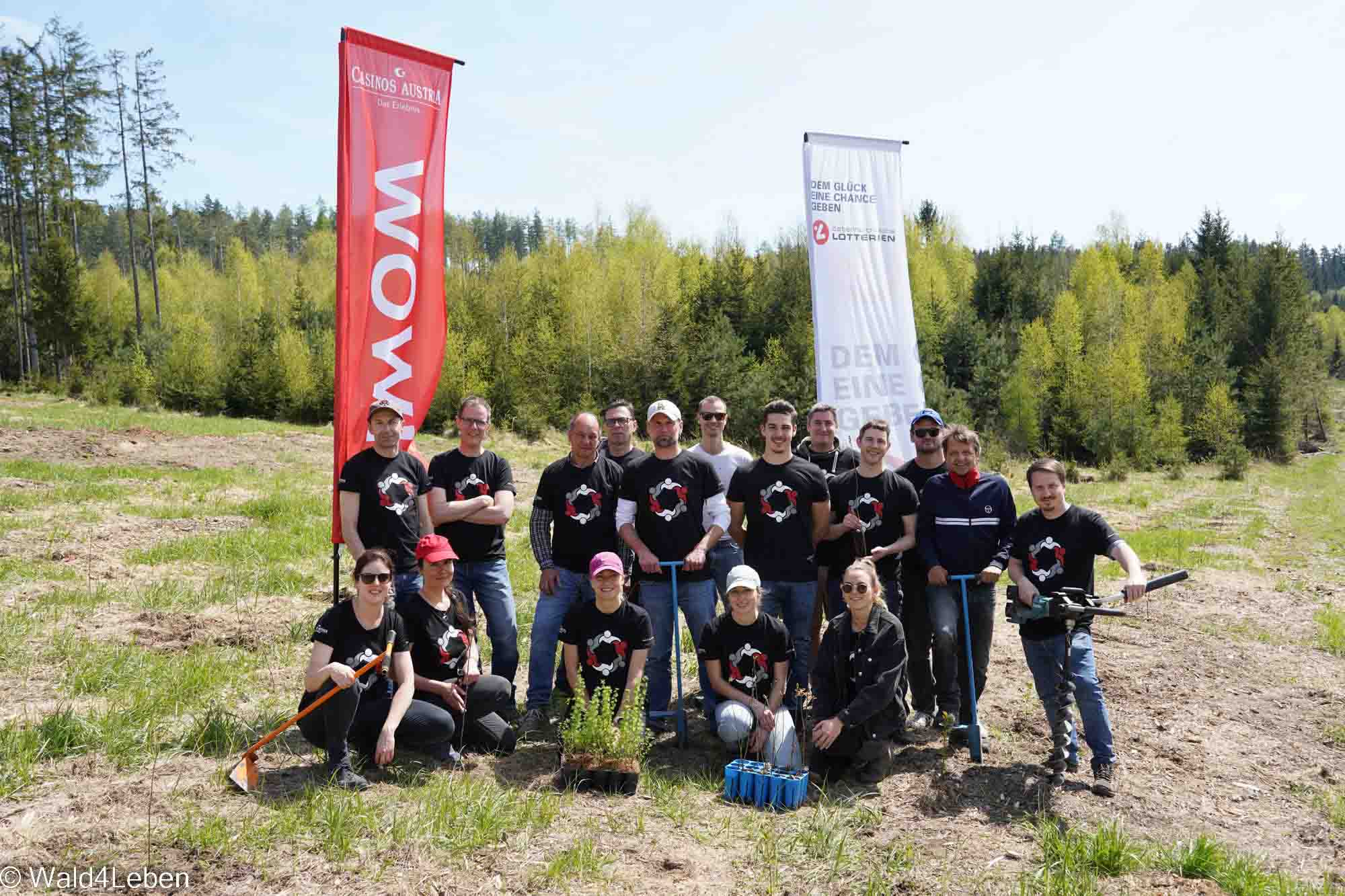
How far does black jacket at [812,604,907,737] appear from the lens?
A: 510 centimetres

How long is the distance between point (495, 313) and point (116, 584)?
36.5 metres

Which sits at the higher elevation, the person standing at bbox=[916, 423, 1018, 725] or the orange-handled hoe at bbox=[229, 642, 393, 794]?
the person standing at bbox=[916, 423, 1018, 725]

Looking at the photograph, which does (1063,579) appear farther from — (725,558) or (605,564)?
(605,564)

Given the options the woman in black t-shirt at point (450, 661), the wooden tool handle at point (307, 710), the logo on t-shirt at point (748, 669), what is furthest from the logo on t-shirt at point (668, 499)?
the wooden tool handle at point (307, 710)

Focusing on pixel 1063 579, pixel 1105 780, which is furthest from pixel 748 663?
pixel 1105 780

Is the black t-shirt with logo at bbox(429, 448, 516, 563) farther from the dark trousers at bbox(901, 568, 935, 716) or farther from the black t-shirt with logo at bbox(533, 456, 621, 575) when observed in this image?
the dark trousers at bbox(901, 568, 935, 716)

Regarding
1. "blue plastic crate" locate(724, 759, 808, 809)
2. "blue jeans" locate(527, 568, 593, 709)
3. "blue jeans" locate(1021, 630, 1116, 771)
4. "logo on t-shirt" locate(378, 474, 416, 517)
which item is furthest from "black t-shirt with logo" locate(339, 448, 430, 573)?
"blue jeans" locate(1021, 630, 1116, 771)

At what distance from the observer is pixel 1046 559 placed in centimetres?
527

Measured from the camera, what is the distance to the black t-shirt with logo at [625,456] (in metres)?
5.97

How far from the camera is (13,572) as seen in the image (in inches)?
344

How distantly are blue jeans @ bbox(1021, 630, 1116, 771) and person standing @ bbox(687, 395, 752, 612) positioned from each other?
2021 millimetres

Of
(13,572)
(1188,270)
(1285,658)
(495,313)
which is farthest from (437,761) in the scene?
(1188,270)

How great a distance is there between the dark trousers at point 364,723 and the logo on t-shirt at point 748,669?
5.69ft

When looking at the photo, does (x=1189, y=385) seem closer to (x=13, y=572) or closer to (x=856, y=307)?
(x=856, y=307)
